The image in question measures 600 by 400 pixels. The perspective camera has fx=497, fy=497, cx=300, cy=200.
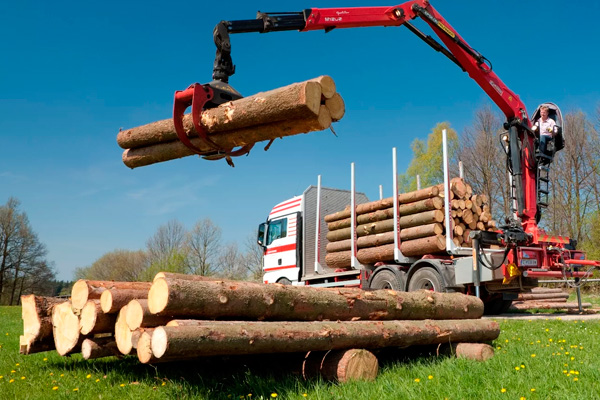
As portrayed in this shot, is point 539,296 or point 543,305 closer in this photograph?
point 543,305

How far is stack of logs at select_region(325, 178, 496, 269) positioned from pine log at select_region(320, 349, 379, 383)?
5630 mm

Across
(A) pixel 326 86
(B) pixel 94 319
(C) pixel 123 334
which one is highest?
(A) pixel 326 86

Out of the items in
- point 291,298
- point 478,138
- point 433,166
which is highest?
point 478,138

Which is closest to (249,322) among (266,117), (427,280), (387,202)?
(266,117)

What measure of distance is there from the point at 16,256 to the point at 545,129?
130 ft

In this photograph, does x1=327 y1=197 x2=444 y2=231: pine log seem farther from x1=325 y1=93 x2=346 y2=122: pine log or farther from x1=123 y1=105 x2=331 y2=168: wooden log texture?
x1=123 y1=105 x2=331 y2=168: wooden log texture

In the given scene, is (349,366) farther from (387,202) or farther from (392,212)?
(387,202)

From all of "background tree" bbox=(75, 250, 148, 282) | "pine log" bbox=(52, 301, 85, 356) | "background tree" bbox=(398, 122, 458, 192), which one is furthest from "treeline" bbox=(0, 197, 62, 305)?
"pine log" bbox=(52, 301, 85, 356)

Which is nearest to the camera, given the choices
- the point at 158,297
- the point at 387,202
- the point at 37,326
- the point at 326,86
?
the point at 158,297

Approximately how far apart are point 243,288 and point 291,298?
530mm

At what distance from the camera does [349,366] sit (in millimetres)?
4688

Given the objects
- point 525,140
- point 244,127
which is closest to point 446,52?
point 525,140

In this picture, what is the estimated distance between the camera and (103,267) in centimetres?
5194

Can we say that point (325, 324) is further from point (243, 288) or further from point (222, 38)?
point (222, 38)
